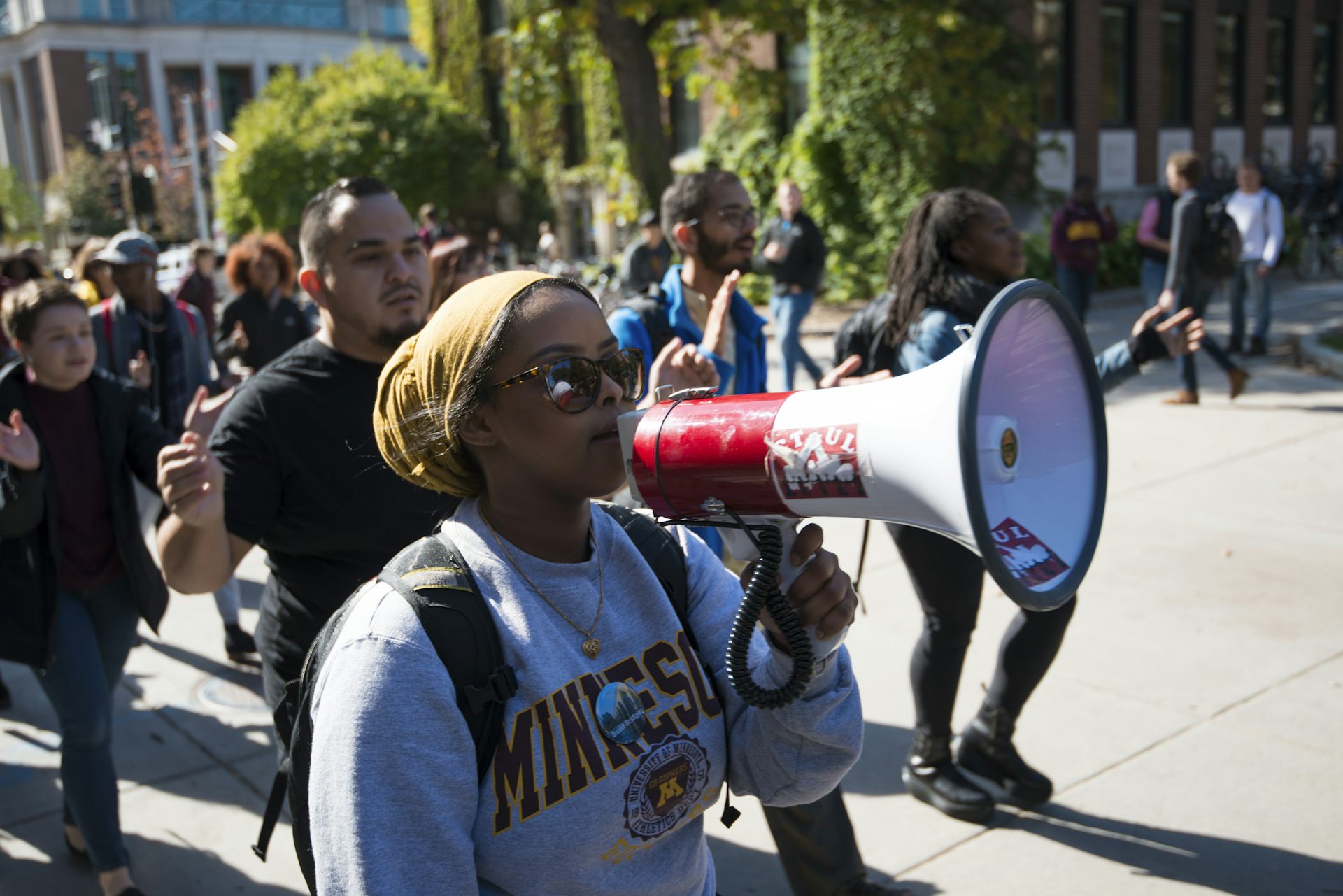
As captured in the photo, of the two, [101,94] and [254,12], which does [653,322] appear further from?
[254,12]

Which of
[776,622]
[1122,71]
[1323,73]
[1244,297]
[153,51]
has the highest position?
[153,51]

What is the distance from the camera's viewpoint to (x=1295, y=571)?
535 cm

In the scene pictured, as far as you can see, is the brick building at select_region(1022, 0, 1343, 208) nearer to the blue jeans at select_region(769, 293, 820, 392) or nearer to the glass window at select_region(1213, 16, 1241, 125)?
the glass window at select_region(1213, 16, 1241, 125)

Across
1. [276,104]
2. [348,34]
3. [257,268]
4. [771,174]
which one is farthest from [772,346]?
[348,34]

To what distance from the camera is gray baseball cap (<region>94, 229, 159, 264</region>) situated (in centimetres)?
554

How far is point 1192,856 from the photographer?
3283mm

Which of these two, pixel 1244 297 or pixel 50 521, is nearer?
pixel 50 521

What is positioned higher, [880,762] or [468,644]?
[468,644]

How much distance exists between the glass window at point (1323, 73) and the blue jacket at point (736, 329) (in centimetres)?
2367

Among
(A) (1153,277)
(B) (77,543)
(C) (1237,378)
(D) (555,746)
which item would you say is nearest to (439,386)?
(D) (555,746)

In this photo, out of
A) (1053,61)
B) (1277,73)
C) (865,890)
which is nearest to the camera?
(865,890)

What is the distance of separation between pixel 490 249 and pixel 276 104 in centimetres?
777

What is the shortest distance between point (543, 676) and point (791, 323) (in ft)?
28.1

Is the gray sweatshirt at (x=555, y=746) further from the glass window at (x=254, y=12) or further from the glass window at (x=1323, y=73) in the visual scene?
the glass window at (x=254, y=12)
